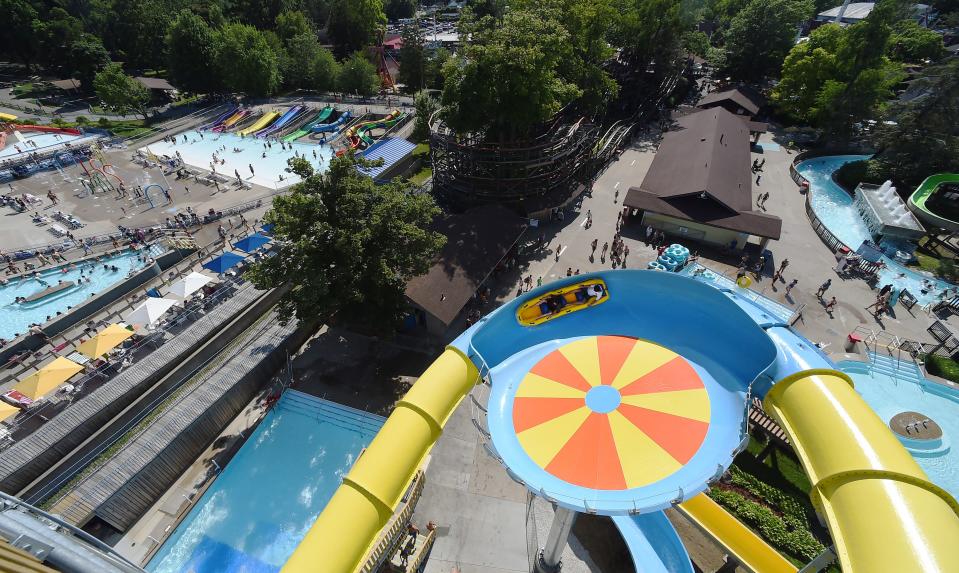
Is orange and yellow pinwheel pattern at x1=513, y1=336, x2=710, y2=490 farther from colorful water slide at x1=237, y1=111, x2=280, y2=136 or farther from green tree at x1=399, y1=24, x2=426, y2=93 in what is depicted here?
green tree at x1=399, y1=24, x2=426, y2=93

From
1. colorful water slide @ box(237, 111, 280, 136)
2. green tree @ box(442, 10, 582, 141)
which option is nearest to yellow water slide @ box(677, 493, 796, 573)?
green tree @ box(442, 10, 582, 141)

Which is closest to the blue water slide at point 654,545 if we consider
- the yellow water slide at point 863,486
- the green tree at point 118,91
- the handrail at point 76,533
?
the yellow water slide at point 863,486

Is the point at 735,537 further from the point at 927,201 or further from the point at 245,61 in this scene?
the point at 245,61

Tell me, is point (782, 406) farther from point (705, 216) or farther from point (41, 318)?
point (41, 318)

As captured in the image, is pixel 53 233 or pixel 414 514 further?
pixel 53 233

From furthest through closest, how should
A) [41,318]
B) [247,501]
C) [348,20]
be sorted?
[348,20], [41,318], [247,501]

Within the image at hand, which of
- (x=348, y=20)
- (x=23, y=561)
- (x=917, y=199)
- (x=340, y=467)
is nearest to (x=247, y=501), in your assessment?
(x=340, y=467)

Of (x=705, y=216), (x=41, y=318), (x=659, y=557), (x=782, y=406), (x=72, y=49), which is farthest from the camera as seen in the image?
(x=72, y=49)
